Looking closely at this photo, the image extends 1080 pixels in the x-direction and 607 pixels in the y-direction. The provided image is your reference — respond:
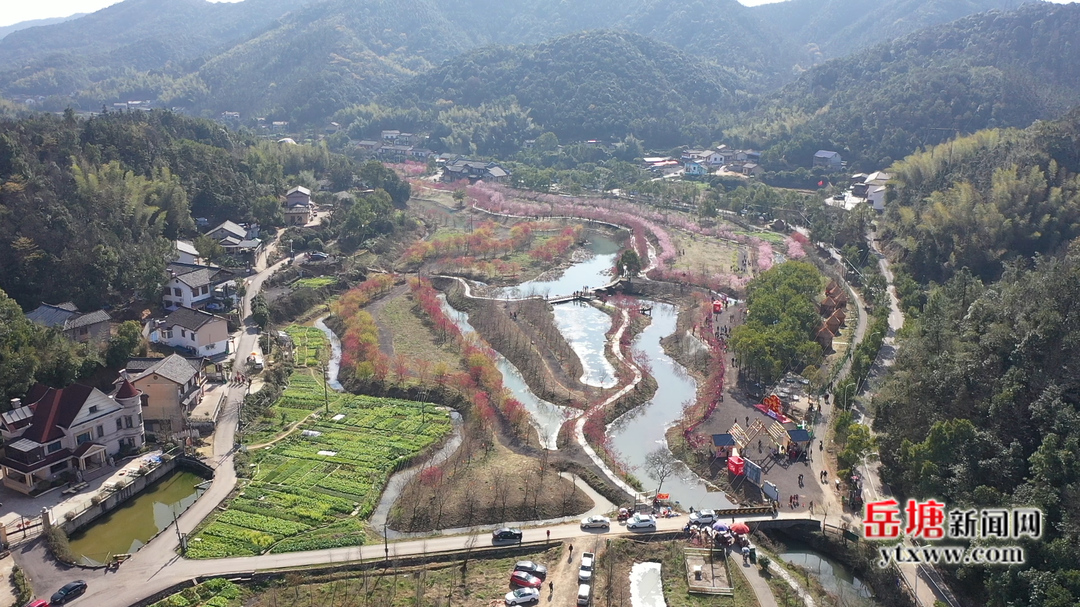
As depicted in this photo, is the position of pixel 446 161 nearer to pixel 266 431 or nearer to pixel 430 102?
pixel 430 102

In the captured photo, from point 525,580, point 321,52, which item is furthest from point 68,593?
point 321,52

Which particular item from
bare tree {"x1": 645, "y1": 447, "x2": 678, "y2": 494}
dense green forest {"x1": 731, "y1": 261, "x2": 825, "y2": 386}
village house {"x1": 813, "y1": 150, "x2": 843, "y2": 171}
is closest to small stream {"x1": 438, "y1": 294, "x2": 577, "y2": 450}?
bare tree {"x1": 645, "y1": 447, "x2": 678, "y2": 494}

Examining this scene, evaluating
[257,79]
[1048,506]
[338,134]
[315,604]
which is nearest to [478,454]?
[315,604]

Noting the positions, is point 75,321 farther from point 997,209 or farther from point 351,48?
point 351,48

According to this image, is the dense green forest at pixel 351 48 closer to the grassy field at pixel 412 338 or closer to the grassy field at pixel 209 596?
the grassy field at pixel 412 338

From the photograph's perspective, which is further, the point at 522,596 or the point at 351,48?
the point at 351,48

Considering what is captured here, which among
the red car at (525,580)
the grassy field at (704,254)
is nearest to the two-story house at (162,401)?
the red car at (525,580)
